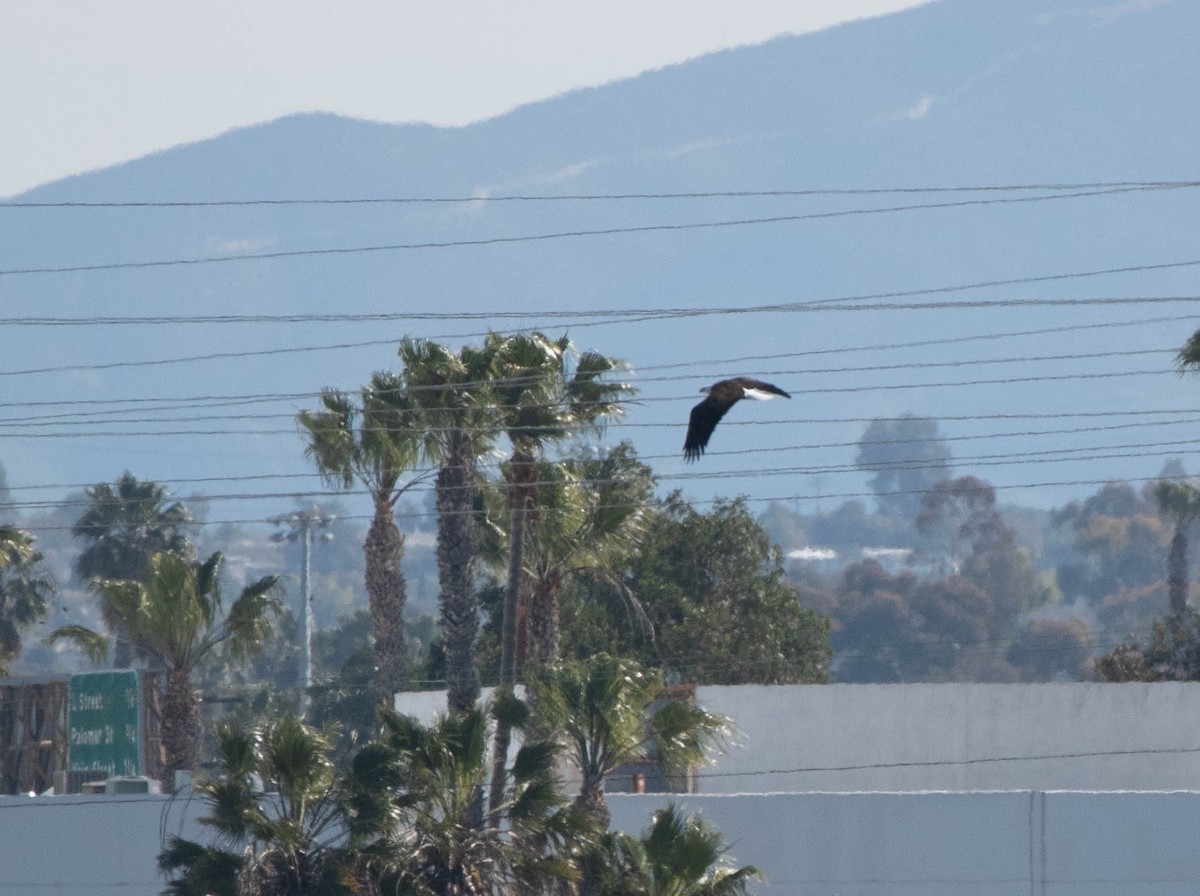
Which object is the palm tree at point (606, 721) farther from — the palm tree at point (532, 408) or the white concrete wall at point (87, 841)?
the white concrete wall at point (87, 841)

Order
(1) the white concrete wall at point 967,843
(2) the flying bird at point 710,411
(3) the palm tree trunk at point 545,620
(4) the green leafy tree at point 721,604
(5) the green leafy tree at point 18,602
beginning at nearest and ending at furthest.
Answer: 1. (2) the flying bird at point 710,411
2. (1) the white concrete wall at point 967,843
3. (3) the palm tree trunk at point 545,620
4. (4) the green leafy tree at point 721,604
5. (5) the green leafy tree at point 18,602

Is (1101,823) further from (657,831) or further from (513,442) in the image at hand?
(513,442)

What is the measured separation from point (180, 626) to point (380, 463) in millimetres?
4396

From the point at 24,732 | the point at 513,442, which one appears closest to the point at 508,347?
the point at 513,442

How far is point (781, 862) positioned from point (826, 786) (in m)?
6.76

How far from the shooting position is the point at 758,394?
17.8 metres

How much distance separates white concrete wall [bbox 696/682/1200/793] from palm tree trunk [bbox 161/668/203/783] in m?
8.16

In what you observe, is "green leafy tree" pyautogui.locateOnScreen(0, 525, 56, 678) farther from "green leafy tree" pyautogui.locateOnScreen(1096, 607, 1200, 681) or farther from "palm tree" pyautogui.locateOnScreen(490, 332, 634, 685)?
"palm tree" pyautogui.locateOnScreen(490, 332, 634, 685)

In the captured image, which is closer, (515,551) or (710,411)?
(710,411)

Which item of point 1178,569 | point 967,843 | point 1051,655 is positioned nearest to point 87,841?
point 967,843

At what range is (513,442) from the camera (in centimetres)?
3022

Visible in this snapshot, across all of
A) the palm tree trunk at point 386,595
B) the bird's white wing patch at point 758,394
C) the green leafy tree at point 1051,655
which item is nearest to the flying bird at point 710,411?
the bird's white wing patch at point 758,394

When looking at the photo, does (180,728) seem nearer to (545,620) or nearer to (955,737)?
(545,620)

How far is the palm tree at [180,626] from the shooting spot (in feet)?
108
